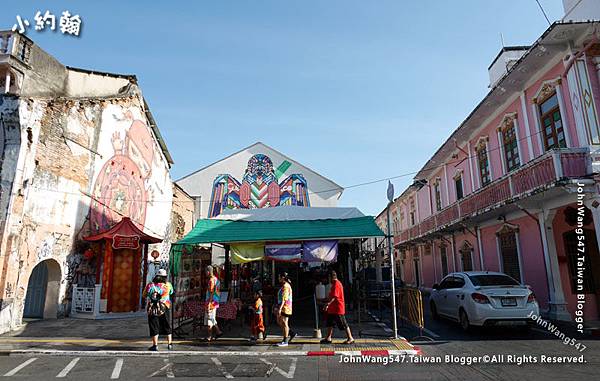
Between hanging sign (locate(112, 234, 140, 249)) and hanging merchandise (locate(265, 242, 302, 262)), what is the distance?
6.75m

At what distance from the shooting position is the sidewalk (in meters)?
8.07

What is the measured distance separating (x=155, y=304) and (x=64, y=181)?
336 inches

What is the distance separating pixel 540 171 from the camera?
11.0m

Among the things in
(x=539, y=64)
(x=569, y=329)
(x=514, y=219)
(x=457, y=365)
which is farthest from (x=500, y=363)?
(x=539, y=64)

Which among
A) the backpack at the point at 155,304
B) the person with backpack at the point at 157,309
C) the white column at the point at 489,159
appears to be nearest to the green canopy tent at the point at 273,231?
the person with backpack at the point at 157,309

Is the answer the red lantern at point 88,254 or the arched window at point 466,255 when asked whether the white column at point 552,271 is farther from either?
the red lantern at point 88,254

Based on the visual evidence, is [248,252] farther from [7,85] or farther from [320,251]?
[7,85]

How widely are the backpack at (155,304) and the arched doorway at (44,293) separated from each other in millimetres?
7518

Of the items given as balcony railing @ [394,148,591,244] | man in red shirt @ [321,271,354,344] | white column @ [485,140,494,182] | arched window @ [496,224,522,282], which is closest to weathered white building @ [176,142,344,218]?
balcony railing @ [394,148,591,244]

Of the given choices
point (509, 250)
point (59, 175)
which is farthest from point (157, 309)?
point (509, 250)

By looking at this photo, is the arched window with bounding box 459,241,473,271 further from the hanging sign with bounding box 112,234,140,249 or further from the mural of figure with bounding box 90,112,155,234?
the mural of figure with bounding box 90,112,155,234

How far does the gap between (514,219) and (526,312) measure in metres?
6.41

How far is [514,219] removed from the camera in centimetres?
Answer: 1445

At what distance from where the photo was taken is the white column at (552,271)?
38.1 ft
